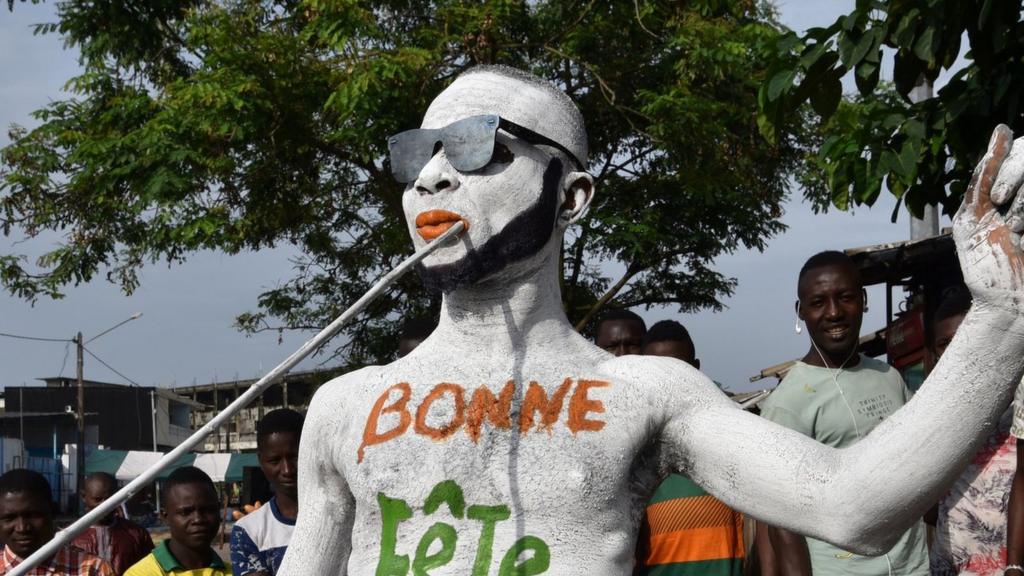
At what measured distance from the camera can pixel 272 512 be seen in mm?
6203

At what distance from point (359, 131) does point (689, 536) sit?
7.90 meters

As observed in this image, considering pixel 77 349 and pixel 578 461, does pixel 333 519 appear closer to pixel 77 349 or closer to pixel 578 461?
pixel 578 461

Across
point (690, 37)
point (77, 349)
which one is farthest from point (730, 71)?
point (77, 349)

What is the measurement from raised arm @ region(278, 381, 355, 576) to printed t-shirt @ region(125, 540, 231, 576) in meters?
3.11

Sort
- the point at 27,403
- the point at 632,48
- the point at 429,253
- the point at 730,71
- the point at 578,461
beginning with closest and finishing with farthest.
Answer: the point at 578,461 → the point at 429,253 → the point at 730,71 → the point at 632,48 → the point at 27,403

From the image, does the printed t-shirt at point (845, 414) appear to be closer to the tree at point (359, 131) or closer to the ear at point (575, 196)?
the ear at point (575, 196)

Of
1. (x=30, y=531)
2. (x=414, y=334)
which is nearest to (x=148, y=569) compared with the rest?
(x=30, y=531)

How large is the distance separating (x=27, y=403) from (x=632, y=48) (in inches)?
1715

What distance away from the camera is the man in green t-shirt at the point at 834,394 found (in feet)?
15.8

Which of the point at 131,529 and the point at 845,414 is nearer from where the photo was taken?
the point at 845,414

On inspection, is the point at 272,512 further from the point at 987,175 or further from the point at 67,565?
the point at 987,175

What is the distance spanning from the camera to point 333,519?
3311mm

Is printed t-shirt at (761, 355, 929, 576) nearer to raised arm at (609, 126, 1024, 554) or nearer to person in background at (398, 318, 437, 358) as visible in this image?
person in background at (398, 318, 437, 358)

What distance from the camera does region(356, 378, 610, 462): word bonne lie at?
312cm
